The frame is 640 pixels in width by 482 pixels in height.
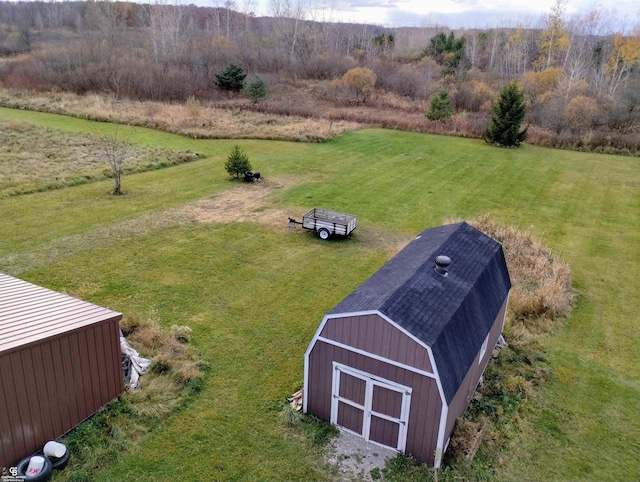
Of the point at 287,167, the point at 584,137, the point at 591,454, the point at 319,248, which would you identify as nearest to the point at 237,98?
the point at 287,167

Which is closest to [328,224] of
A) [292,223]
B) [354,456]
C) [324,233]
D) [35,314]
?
[324,233]

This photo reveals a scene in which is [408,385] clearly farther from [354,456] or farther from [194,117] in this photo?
[194,117]

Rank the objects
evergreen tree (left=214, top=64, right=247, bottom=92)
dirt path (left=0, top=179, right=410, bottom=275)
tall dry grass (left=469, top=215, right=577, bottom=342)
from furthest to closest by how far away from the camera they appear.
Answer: evergreen tree (left=214, top=64, right=247, bottom=92) → dirt path (left=0, top=179, right=410, bottom=275) → tall dry grass (left=469, top=215, right=577, bottom=342)

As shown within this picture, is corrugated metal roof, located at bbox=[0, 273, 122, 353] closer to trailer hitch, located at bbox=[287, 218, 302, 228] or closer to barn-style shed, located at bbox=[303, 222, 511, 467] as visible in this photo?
barn-style shed, located at bbox=[303, 222, 511, 467]

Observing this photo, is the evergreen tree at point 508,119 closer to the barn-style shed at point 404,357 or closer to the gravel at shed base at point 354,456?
the barn-style shed at point 404,357

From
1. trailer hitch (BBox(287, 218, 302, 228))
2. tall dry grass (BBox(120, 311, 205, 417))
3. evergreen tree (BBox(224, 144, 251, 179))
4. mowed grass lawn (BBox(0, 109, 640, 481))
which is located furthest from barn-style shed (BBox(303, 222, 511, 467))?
evergreen tree (BBox(224, 144, 251, 179))
